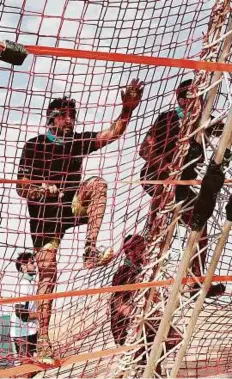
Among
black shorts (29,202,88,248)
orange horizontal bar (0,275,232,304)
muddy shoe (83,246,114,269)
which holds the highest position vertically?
black shorts (29,202,88,248)

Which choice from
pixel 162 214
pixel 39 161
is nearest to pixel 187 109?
pixel 162 214

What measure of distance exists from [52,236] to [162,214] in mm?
561

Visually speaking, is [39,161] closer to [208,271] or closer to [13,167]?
[13,167]

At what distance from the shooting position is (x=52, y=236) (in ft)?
11.4

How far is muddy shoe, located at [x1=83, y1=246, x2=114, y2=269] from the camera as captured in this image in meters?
3.48

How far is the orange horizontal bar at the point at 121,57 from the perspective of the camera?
2605 millimetres

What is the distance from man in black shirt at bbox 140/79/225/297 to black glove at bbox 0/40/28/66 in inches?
40.9

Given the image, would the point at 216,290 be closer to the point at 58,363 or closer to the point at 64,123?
the point at 58,363

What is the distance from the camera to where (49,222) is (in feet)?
11.5

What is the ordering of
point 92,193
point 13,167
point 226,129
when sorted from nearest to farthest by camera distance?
point 226,129 → point 13,167 → point 92,193

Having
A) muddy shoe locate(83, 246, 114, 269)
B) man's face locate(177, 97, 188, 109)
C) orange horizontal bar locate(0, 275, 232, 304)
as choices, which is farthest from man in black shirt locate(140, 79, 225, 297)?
muddy shoe locate(83, 246, 114, 269)

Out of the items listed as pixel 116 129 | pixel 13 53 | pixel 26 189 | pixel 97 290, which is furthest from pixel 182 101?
pixel 13 53

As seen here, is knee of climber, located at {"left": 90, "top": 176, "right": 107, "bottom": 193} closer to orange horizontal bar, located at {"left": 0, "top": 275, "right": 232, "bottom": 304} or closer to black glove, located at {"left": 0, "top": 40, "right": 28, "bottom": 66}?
orange horizontal bar, located at {"left": 0, "top": 275, "right": 232, "bottom": 304}

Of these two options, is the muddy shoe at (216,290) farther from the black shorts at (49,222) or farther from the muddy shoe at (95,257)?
the black shorts at (49,222)
